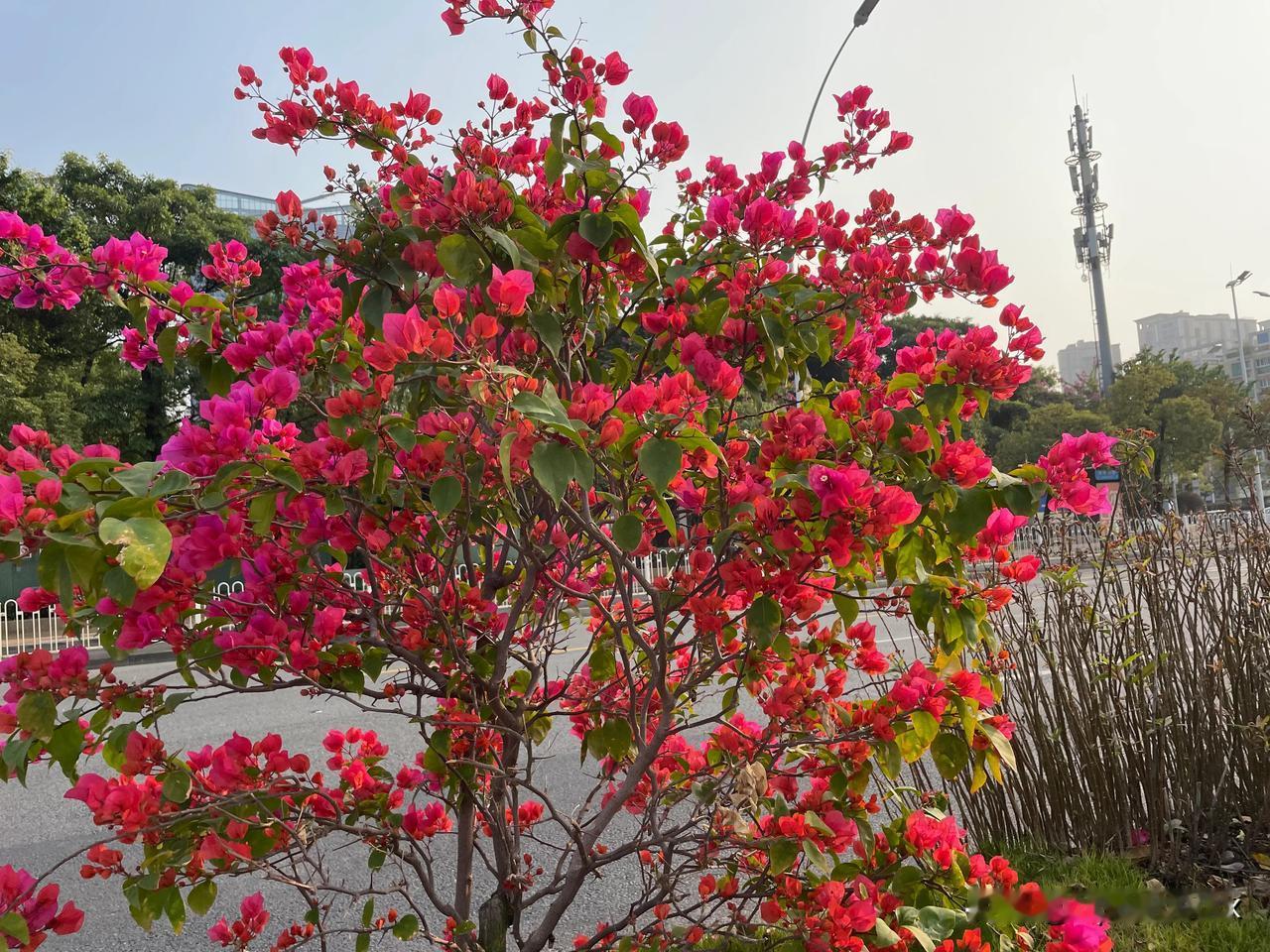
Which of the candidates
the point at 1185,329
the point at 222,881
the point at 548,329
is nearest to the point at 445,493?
the point at 548,329

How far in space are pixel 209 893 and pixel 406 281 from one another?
1177 mm

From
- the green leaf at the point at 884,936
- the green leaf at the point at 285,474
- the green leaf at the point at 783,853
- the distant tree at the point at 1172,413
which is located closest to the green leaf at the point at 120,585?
the green leaf at the point at 285,474

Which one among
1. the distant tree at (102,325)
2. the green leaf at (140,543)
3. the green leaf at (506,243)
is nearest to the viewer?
the green leaf at (140,543)

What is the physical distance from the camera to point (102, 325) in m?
15.3

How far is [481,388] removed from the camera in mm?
1021

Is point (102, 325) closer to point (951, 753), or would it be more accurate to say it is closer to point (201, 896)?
point (201, 896)

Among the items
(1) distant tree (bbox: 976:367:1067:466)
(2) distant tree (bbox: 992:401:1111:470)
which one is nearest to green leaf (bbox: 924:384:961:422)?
(2) distant tree (bbox: 992:401:1111:470)

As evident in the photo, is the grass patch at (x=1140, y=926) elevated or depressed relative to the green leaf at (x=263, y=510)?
depressed

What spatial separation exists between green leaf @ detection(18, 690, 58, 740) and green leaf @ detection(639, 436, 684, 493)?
87cm

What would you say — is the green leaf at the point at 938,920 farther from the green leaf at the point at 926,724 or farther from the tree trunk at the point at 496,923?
the tree trunk at the point at 496,923

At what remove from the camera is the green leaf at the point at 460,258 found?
1289mm

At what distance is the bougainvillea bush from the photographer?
119cm

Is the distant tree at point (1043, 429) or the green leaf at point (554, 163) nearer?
the green leaf at point (554, 163)

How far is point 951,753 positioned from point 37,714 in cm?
140
